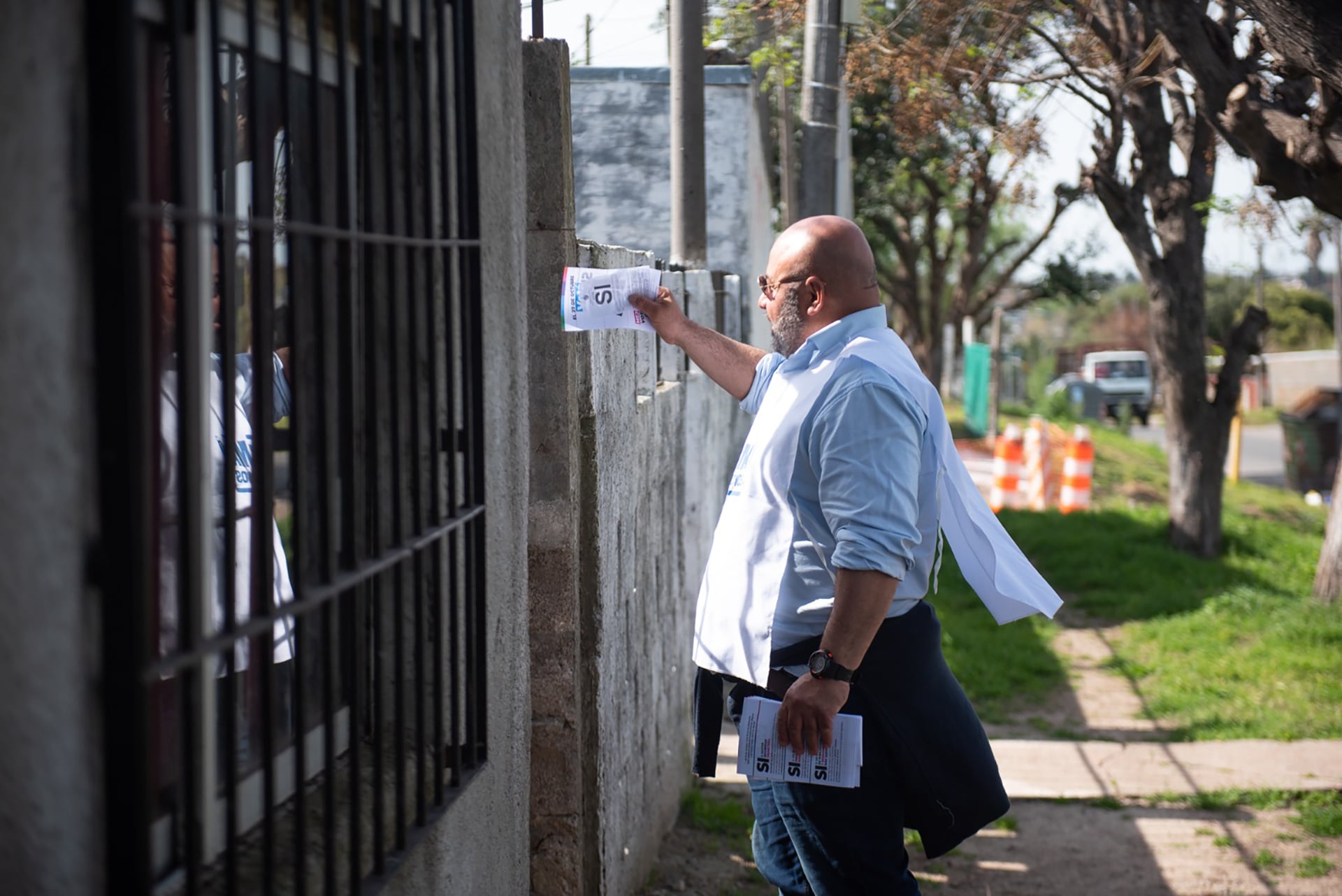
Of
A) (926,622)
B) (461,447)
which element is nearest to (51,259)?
(461,447)

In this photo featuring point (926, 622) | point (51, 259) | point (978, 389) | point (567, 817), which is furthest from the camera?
point (978, 389)

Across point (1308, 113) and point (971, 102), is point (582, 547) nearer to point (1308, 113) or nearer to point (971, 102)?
point (1308, 113)

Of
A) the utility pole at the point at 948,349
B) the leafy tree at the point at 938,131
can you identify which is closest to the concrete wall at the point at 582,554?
the leafy tree at the point at 938,131

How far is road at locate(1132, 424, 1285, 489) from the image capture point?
78.2 feet

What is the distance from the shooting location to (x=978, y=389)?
2562cm

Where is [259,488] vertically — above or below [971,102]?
below

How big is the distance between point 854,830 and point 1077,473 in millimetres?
12782

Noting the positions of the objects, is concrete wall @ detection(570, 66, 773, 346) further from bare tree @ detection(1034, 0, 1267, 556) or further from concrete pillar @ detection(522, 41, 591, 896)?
concrete pillar @ detection(522, 41, 591, 896)

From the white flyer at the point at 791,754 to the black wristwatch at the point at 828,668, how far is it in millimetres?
122

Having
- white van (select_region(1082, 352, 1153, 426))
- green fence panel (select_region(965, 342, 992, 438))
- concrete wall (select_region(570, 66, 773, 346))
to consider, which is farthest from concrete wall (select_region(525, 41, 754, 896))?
white van (select_region(1082, 352, 1153, 426))

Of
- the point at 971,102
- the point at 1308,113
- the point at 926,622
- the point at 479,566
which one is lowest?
the point at 926,622

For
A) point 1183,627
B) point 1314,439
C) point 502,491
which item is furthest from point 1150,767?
point 1314,439

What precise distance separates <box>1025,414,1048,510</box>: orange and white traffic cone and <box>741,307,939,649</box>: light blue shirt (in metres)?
13.2

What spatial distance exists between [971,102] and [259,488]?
32.4 feet
